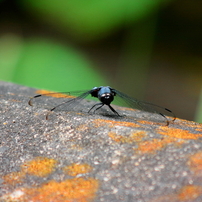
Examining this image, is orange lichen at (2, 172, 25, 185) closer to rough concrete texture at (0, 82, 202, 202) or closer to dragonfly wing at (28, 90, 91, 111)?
rough concrete texture at (0, 82, 202, 202)

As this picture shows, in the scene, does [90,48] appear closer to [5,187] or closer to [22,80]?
[22,80]

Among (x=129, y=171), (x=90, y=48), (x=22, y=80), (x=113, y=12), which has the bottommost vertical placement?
(x=22, y=80)

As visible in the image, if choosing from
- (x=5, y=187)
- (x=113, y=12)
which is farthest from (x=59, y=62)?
(x=5, y=187)

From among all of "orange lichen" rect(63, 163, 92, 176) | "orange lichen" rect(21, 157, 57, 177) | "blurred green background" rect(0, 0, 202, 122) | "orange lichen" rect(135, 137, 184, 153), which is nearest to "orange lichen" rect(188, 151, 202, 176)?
"orange lichen" rect(135, 137, 184, 153)

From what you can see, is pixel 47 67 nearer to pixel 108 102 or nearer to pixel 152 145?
pixel 108 102

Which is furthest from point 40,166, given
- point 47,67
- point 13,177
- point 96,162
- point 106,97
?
point 47,67

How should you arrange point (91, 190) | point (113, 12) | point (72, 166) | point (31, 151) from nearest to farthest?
point (91, 190) < point (72, 166) < point (31, 151) < point (113, 12)
